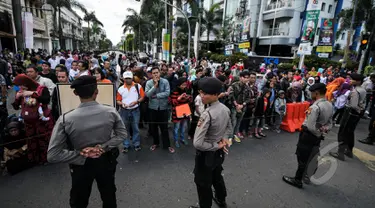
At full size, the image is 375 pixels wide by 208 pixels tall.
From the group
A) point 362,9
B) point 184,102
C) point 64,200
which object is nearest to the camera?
point 64,200

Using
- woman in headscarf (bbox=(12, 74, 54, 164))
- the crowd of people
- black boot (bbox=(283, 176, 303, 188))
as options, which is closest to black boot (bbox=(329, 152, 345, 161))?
the crowd of people

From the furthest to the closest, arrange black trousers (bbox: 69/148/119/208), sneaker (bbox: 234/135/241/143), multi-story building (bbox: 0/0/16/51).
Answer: multi-story building (bbox: 0/0/16/51)
sneaker (bbox: 234/135/241/143)
black trousers (bbox: 69/148/119/208)

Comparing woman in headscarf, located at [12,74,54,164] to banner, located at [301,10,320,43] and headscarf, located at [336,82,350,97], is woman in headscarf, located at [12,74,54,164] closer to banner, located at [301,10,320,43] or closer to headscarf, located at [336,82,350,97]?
headscarf, located at [336,82,350,97]

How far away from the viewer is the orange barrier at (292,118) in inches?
255

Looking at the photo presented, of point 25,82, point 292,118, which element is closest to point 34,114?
point 25,82

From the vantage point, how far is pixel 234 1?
34.8 m

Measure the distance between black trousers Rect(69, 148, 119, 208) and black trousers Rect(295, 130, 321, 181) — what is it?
301 cm

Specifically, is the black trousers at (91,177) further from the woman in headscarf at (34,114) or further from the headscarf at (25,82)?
the headscarf at (25,82)

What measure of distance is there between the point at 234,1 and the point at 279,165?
120ft

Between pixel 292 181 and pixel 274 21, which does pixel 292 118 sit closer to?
pixel 292 181

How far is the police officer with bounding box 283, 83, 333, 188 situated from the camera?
317cm

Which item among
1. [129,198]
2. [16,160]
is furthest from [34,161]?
[129,198]

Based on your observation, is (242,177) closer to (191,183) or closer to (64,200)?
(191,183)

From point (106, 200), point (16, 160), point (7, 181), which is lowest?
point (7, 181)
